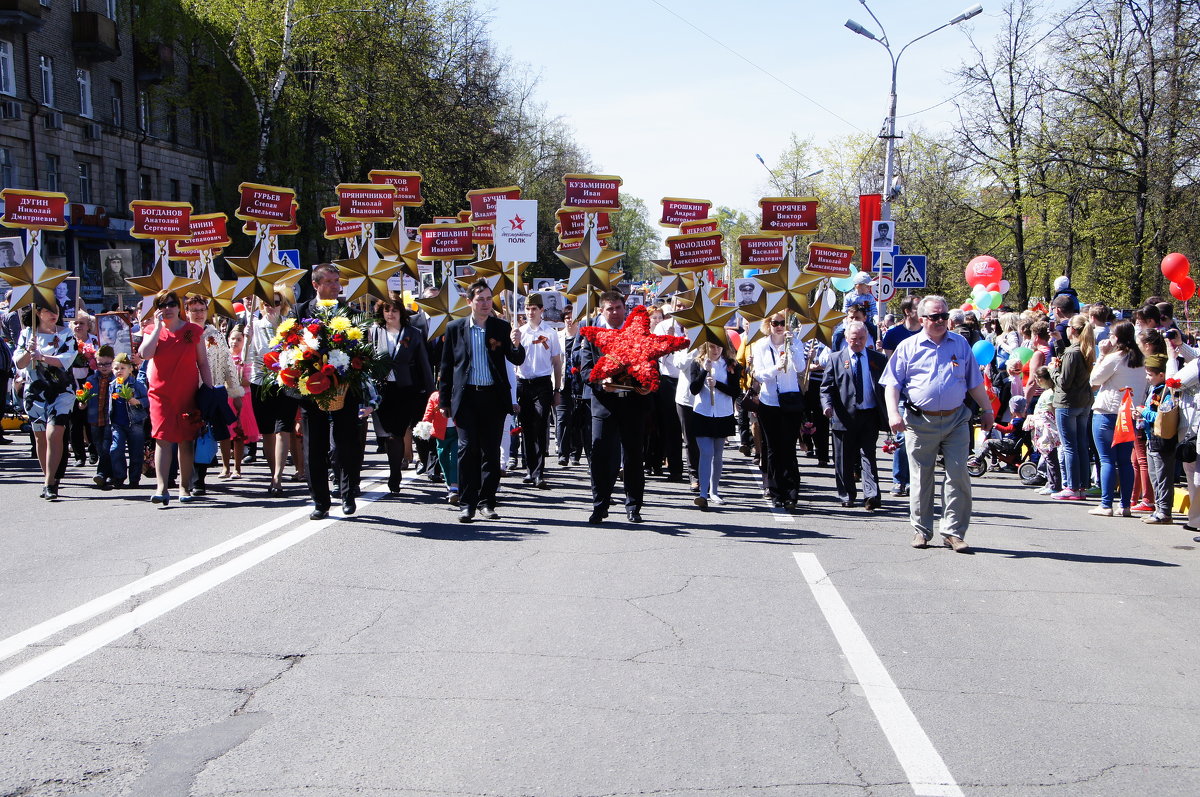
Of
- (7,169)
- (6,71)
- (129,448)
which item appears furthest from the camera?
(6,71)

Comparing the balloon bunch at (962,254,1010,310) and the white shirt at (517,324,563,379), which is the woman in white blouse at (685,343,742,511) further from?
the balloon bunch at (962,254,1010,310)

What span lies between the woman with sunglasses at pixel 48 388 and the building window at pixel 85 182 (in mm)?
31567

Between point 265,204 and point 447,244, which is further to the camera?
point 447,244

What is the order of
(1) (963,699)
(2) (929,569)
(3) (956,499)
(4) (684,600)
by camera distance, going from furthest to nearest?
(3) (956,499)
(2) (929,569)
(4) (684,600)
(1) (963,699)

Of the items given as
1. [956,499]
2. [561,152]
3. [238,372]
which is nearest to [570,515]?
[956,499]

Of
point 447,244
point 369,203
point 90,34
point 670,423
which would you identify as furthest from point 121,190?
point 670,423

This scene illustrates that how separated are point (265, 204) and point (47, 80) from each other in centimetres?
2818

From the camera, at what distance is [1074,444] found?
12734 millimetres

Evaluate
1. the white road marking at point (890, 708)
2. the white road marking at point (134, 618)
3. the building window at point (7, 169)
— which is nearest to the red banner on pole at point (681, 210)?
the white road marking at point (134, 618)

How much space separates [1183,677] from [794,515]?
5438 mm

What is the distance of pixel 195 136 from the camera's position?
50.1m

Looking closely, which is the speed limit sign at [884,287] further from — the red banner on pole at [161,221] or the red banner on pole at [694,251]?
the red banner on pole at [161,221]

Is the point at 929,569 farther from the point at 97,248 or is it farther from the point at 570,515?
the point at 97,248

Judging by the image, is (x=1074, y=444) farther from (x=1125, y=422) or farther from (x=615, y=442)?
(x=615, y=442)
